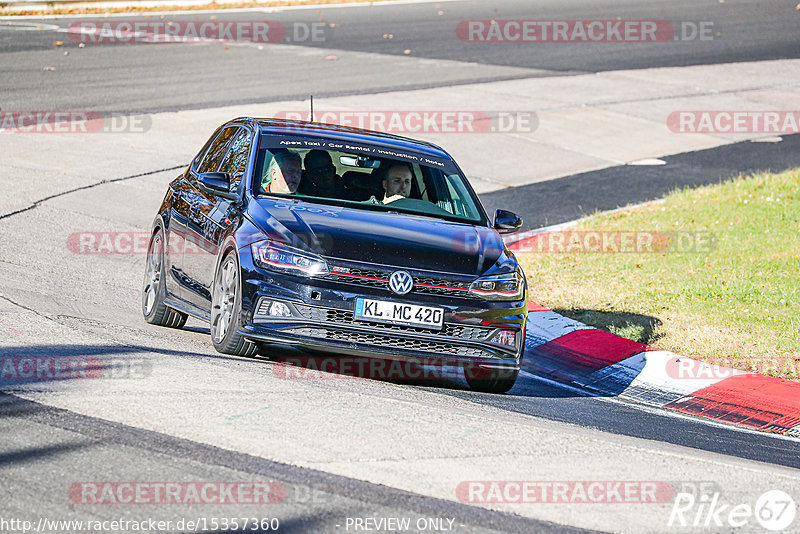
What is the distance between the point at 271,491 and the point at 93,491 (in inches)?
29.5

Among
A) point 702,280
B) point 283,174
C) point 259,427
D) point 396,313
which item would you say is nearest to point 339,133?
point 283,174

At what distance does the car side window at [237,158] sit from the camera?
28.9ft

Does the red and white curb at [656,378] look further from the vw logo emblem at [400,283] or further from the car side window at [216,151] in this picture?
the car side window at [216,151]

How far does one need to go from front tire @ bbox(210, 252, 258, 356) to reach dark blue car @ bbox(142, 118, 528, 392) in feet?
0.04

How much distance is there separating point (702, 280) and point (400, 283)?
5251 mm

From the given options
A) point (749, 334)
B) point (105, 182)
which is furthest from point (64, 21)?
point (749, 334)

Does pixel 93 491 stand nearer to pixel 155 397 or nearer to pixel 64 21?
pixel 155 397

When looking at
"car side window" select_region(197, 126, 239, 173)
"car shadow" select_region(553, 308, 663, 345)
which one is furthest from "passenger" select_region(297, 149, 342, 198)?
"car shadow" select_region(553, 308, 663, 345)

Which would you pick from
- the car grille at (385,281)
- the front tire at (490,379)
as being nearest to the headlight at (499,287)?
the car grille at (385,281)

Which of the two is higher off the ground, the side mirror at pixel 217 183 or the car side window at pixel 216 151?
the car side window at pixel 216 151

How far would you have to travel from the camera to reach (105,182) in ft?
51.3

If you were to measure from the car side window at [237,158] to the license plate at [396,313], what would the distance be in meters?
1.67

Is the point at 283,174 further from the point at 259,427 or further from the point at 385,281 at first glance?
the point at 259,427

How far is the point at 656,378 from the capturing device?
935cm
